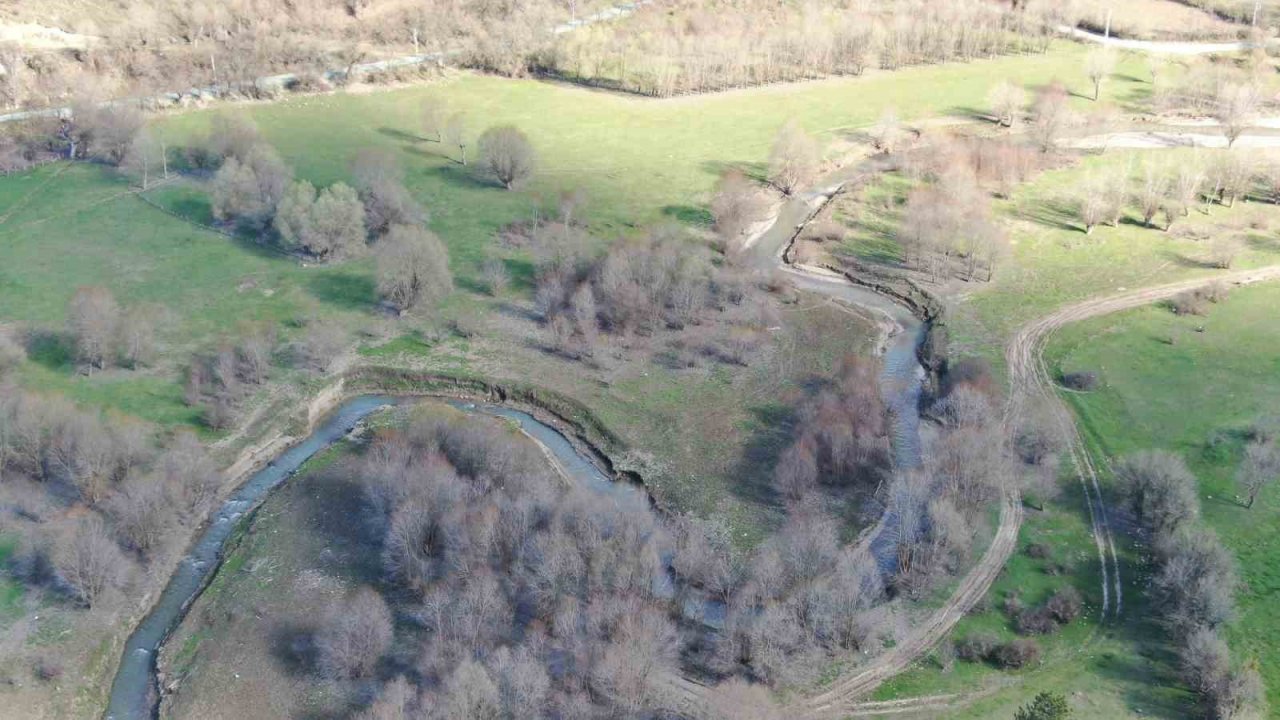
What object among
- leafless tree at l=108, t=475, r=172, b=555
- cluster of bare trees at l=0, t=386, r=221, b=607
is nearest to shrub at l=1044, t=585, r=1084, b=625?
cluster of bare trees at l=0, t=386, r=221, b=607

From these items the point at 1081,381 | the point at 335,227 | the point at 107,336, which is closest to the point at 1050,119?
the point at 1081,381

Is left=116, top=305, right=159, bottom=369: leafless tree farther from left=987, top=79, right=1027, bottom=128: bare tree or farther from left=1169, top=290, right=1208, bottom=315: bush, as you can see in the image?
left=987, top=79, right=1027, bottom=128: bare tree

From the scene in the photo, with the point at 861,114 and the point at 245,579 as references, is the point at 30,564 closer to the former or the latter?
the point at 245,579

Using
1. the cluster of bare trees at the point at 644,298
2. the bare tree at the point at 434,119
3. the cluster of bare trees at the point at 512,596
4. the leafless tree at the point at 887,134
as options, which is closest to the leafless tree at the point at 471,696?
the cluster of bare trees at the point at 512,596

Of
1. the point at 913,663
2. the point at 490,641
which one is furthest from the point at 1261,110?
the point at 490,641

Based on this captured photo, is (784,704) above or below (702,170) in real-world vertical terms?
below

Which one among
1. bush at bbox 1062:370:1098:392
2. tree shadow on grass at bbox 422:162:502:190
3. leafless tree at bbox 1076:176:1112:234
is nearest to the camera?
bush at bbox 1062:370:1098:392
